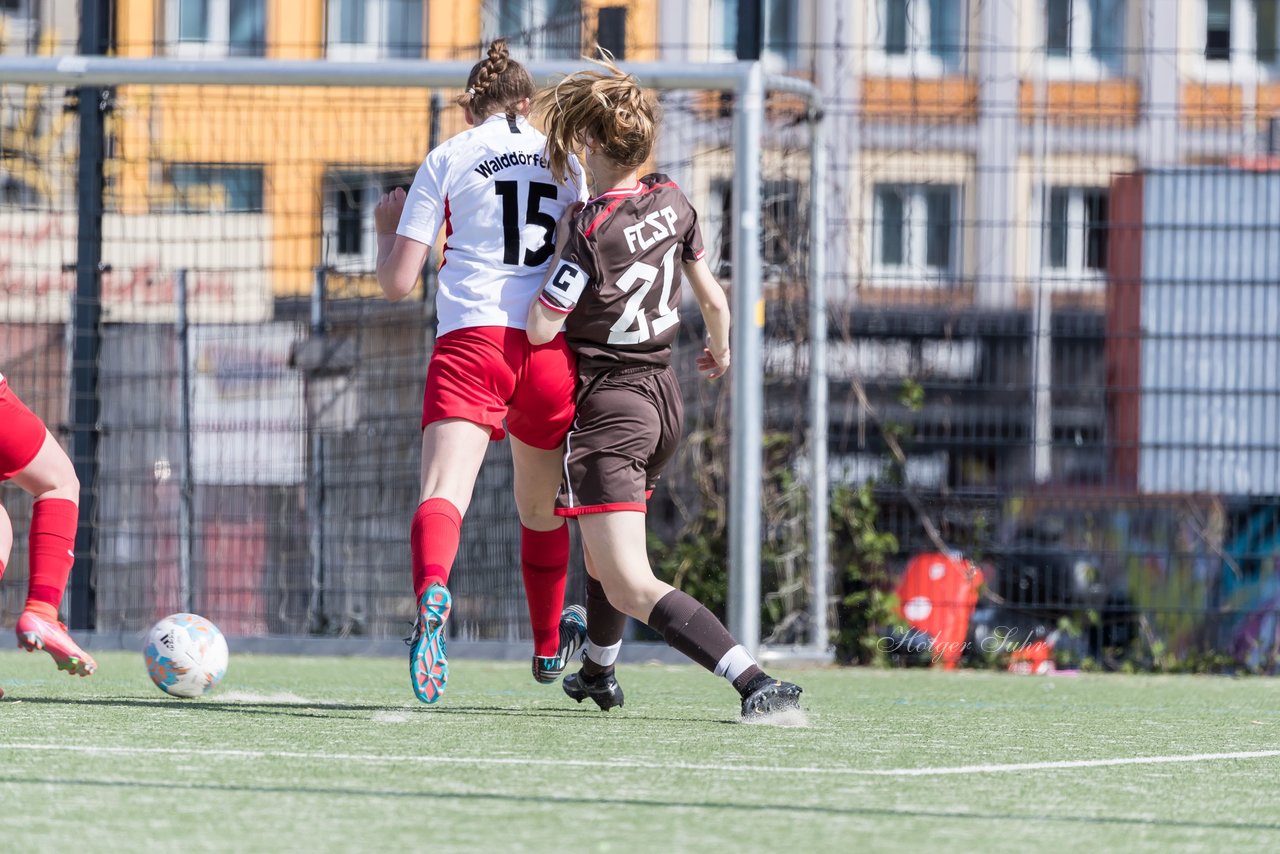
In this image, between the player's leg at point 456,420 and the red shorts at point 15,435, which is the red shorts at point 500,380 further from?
the red shorts at point 15,435

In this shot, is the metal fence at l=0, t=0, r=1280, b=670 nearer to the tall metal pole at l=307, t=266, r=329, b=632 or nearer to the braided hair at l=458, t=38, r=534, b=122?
the tall metal pole at l=307, t=266, r=329, b=632

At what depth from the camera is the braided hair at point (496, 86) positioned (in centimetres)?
483

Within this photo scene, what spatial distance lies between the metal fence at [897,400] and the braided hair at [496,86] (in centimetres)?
284

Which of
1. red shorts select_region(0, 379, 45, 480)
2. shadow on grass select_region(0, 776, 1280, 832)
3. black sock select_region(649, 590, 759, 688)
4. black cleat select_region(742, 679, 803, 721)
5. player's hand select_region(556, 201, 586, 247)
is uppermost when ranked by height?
player's hand select_region(556, 201, 586, 247)

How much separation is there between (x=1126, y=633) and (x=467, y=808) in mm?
5371

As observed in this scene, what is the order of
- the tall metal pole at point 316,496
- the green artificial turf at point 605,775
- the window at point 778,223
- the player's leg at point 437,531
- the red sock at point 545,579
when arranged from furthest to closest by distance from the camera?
the tall metal pole at point 316,496, the window at point 778,223, the red sock at point 545,579, the player's leg at point 437,531, the green artificial turf at point 605,775

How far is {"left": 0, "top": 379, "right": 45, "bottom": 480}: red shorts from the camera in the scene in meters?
4.91

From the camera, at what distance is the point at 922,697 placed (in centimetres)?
614

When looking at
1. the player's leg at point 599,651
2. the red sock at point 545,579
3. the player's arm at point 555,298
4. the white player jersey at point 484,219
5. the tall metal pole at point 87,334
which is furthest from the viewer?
the tall metal pole at point 87,334

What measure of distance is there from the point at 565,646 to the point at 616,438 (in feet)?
2.34

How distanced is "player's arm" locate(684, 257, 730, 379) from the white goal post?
2.11 m

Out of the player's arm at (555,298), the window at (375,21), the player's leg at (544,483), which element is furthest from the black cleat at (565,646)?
the window at (375,21)

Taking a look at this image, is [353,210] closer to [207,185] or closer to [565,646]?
[207,185]

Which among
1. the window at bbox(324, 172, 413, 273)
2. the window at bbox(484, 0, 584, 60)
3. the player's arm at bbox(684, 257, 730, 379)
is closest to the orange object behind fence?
the window at bbox(484, 0, 584, 60)
